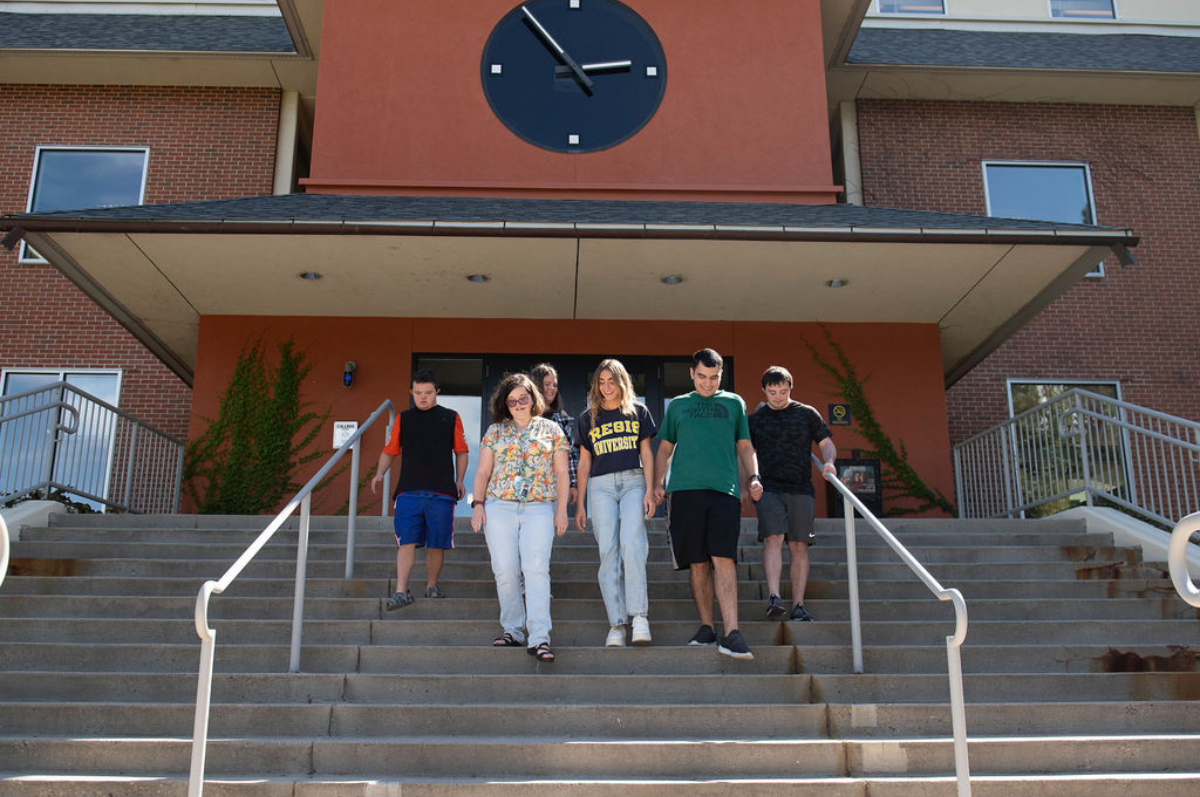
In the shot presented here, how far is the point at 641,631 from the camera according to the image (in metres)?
5.41

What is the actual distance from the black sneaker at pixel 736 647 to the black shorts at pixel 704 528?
394 mm

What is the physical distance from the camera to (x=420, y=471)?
6.23 m

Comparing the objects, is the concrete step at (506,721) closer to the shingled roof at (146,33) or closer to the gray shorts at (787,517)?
the gray shorts at (787,517)

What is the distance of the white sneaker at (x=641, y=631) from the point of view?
5.40 metres

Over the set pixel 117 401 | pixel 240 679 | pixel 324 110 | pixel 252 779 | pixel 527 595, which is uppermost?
pixel 324 110

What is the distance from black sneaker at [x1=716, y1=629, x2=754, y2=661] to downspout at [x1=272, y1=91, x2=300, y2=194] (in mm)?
10194

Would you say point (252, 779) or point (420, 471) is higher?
point (420, 471)

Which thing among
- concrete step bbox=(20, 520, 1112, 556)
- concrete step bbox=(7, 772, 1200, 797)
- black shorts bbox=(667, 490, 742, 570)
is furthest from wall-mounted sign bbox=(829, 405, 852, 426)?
concrete step bbox=(7, 772, 1200, 797)

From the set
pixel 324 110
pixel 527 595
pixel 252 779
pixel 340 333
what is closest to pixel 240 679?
pixel 252 779

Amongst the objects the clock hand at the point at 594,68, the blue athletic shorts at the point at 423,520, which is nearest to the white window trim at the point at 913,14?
the clock hand at the point at 594,68

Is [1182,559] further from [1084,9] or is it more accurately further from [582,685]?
[1084,9]

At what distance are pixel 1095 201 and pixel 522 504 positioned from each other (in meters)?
A: 11.4

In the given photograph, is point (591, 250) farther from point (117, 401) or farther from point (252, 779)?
point (117, 401)

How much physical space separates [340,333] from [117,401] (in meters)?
4.27
